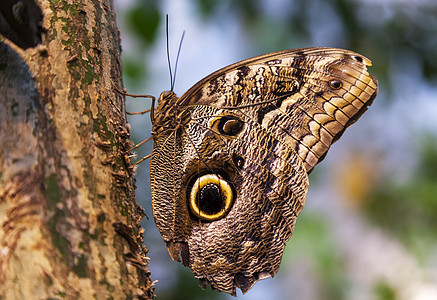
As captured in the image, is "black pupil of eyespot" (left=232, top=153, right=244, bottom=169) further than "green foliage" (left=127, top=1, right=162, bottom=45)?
No

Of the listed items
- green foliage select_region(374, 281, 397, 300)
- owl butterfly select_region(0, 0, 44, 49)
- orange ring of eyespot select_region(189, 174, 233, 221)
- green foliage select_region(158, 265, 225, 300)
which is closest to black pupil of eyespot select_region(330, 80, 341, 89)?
orange ring of eyespot select_region(189, 174, 233, 221)

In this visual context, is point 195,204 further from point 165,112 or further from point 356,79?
point 356,79

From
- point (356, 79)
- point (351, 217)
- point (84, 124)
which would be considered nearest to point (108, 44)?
point (84, 124)

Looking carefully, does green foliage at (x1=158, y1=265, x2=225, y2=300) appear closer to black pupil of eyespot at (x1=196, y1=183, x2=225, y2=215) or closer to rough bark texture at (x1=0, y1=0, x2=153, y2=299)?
black pupil of eyespot at (x1=196, y1=183, x2=225, y2=215)

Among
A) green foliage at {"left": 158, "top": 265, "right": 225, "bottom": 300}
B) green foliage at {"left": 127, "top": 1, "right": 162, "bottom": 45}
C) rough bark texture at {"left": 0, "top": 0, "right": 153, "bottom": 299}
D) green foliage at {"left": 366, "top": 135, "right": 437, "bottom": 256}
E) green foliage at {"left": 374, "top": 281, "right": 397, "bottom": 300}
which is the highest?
green foliage at {"left": 127, "top": 1, "right": 162, "bottom": 45}

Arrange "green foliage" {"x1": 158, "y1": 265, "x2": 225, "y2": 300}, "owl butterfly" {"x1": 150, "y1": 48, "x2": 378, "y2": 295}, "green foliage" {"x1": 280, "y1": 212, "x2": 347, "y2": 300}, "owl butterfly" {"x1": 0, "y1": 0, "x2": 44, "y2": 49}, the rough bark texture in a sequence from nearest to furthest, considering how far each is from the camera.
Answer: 1. the rough bark texture
2. "owl butterfly" {"x1": 0, "y1": 0, "x2": 44, "y2": 49}
3. "owl butterfly" {"x1": 150, "y1": 48, "x2": 378, "y2": 295}
4. "green foliage" {"x1": 158, "y1": 265, "x2": 225, "y2": 300}
5. "green foliage" {"x1": 280, "y1": 212, "x2": 347, "y2": 300}

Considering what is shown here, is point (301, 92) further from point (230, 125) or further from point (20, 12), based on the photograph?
point (20, 12)

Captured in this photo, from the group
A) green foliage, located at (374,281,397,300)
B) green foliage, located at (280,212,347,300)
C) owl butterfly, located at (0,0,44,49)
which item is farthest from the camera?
green foliage, located at (374,281,397,300)
